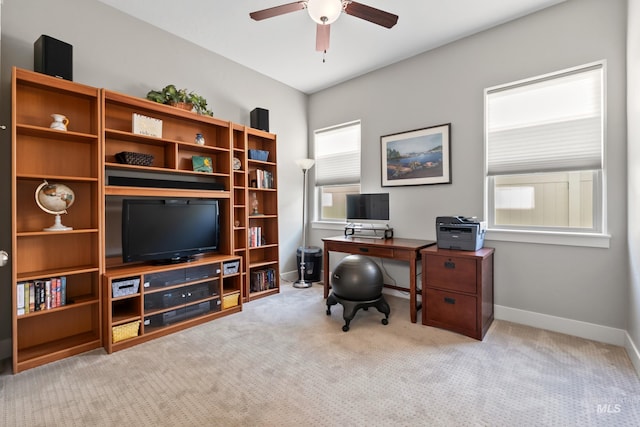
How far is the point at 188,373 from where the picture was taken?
79.0 inches

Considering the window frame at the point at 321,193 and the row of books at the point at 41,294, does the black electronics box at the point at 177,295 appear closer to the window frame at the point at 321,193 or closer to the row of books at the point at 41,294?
the row of books at the point at 41,294

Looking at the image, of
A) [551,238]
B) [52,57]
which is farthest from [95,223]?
[551,238]

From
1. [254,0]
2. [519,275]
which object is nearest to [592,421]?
[519,275]

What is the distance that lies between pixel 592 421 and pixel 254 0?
3.76m

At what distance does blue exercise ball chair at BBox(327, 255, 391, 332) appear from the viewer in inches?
110

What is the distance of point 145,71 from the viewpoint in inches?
116

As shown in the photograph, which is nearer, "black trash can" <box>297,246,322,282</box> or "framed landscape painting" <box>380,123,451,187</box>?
"framed landscape painting" <box>380,123,451,187</box>

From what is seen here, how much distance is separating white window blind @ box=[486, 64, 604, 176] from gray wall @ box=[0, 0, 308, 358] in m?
2.66

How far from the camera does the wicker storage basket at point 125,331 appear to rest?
91.4 inches

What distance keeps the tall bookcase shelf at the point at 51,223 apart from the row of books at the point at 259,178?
5.51ft

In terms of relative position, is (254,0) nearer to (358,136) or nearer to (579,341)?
(358,136)

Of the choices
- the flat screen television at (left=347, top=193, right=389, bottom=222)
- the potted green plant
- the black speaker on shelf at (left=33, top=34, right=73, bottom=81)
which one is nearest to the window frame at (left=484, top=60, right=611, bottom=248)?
the flat screen television at (left=347, top=193, right=389, bottom=222)

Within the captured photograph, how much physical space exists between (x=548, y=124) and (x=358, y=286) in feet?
7.58

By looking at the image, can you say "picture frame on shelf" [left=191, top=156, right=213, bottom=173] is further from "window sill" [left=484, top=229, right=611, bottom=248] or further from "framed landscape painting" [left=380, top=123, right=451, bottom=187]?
"window sill" [left=484, top=229, right=611, bottom=248]
